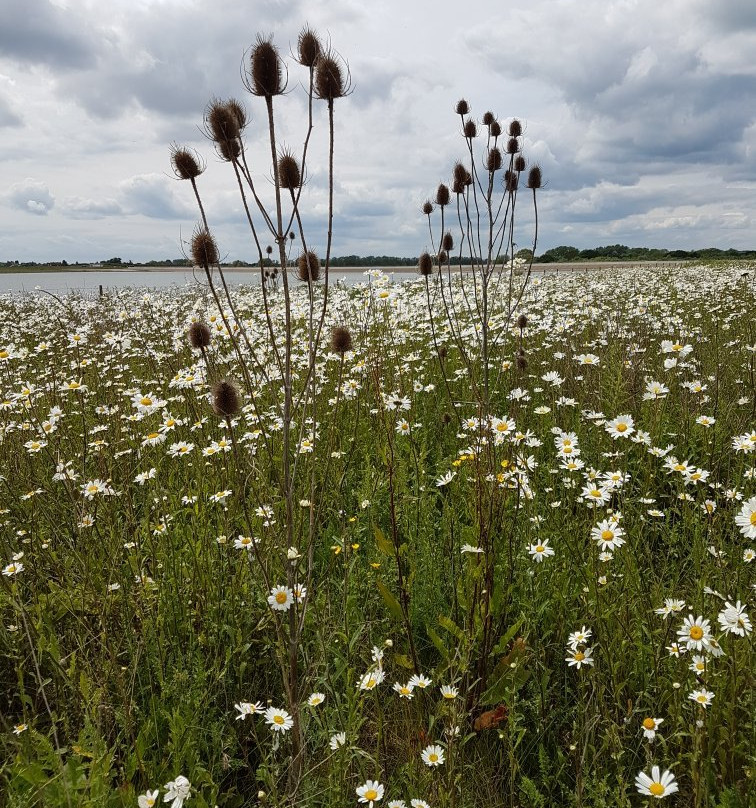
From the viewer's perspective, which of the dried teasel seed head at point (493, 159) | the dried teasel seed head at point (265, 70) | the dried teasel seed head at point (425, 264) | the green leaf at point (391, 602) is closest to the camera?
the dried teasel seed head at point (265, 70)

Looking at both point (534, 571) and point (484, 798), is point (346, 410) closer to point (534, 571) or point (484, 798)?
point (534, 571)

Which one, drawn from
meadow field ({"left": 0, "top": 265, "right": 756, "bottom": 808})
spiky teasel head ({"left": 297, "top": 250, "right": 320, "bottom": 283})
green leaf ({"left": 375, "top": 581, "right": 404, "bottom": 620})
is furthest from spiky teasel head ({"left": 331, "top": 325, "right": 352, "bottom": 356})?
green leaf ({"left": 375, "top": 581, "right": 404, "bottom": 620})

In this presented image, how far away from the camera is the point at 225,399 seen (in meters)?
1.67

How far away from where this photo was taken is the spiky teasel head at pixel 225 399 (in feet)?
5.44

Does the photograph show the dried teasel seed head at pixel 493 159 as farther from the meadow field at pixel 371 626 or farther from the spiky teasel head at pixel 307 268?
the spiky teasel head at pixel 307 268

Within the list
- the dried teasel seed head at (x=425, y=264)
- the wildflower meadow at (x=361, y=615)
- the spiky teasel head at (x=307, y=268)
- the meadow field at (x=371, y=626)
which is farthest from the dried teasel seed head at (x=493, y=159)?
the spiky teasel head at (x=307, y=268)

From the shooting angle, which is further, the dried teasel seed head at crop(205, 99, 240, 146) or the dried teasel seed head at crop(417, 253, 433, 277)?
Answer: the dried teasel seed head at crop(417, 253, 433, 277)

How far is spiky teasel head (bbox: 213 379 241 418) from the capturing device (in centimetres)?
166

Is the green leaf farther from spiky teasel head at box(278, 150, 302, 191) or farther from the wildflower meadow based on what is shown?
spiky teasel head at box(278, 150, 302, 191)

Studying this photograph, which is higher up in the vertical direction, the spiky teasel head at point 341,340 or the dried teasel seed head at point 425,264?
the dried teasel seed head at point 425,264

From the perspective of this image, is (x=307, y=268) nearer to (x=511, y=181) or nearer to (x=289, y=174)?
(x=289, y=174)

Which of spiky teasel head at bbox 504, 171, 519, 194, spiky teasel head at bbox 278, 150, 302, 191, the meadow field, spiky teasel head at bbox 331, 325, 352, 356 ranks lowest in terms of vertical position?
the meadow field

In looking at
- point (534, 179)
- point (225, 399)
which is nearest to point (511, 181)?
point (534, 179)

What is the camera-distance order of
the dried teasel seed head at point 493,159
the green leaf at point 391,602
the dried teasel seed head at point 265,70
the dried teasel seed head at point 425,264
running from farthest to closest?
the dried teasel seed head at point 425,264, the dried teasel seed head at point 493,159, the green leaf at point 391,602, the dried teasel seed head at point 265,70
